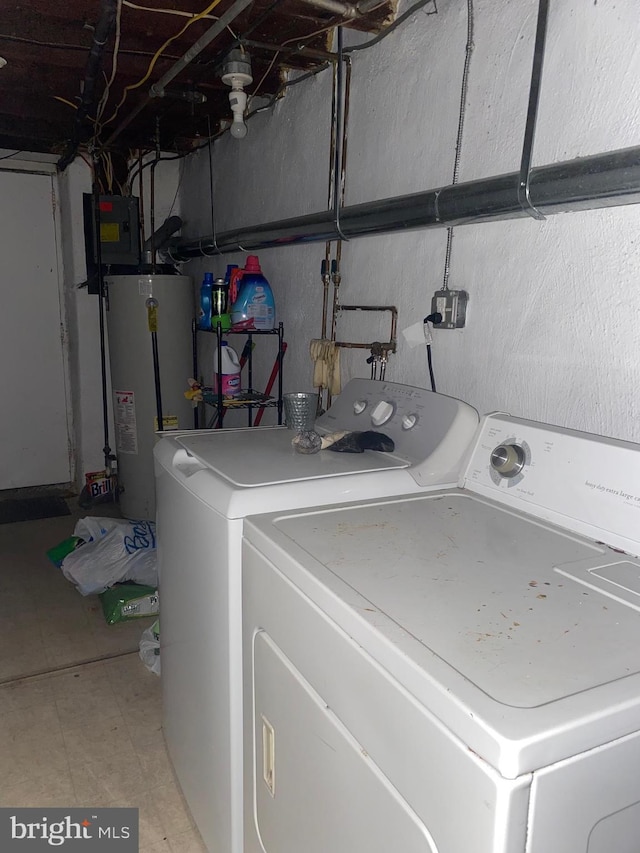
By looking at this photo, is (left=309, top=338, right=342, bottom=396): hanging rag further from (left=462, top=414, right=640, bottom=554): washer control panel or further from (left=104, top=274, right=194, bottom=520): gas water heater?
(left=104, top=274, right=194, bottom=520): gas water heater

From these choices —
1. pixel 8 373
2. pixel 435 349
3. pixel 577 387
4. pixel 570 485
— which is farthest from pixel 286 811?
pixel 8 373

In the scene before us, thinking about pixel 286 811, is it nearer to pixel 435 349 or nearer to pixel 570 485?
pixel 570 485

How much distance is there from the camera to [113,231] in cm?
345

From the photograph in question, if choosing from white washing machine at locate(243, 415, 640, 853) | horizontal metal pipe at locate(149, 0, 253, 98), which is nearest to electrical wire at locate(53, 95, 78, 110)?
horizontal metal pipe at locate(149, 0, 253, 98)

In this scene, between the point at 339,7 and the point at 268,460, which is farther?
the point at 339,7

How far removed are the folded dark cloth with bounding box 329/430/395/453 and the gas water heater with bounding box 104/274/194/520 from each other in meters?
1.89

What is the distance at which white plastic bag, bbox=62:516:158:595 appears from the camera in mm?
2543

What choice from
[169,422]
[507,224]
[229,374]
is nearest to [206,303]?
[229,374]

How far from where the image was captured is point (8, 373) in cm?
378

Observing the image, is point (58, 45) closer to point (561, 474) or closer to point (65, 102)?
point (65, 102)

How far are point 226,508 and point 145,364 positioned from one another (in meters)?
2.30

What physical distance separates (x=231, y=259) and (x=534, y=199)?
200cm

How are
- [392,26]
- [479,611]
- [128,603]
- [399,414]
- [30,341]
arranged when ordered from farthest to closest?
[30,341]
[128,603]
[392,26]
[399,414]
[479,611]

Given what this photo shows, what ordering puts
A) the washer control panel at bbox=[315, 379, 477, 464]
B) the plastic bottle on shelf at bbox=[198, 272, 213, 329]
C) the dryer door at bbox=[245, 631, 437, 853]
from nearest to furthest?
the dryer door at bbox=[245, 631, 437, 853], the washer control panel at bbox=[315, 379, 477, 464], the plastic bottle on shelf at bbox=[198, 272, 213, 329]
